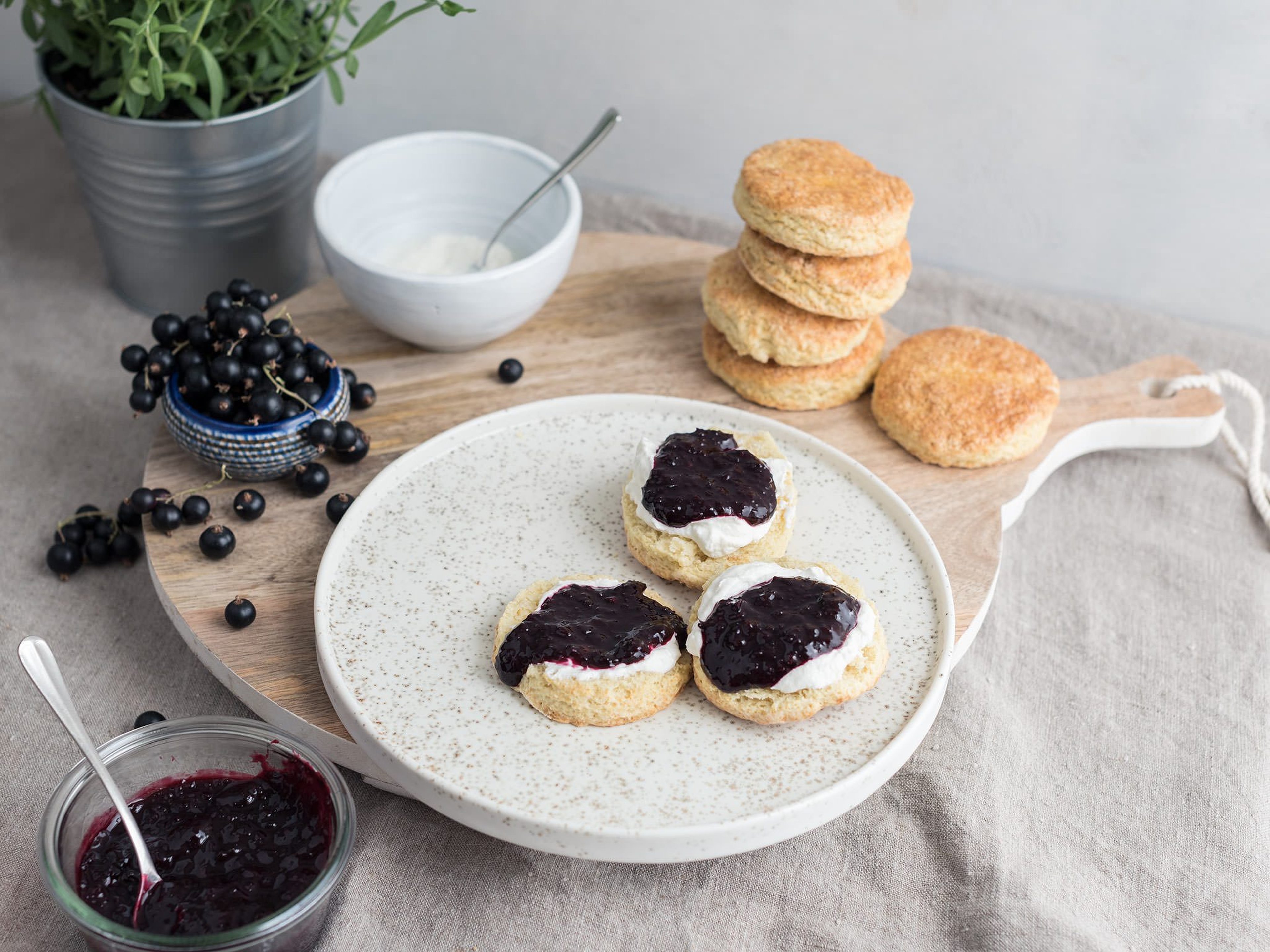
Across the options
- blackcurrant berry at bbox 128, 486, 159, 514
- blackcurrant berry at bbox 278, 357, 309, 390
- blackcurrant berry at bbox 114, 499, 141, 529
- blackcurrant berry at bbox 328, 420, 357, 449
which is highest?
blackcurrant berry at bbox 278, 357, 309, 390

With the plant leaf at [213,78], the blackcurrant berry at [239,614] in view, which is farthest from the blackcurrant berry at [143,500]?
the plant leaf at [213,78]

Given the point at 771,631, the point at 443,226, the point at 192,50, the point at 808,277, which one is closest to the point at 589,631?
the point at 771,631

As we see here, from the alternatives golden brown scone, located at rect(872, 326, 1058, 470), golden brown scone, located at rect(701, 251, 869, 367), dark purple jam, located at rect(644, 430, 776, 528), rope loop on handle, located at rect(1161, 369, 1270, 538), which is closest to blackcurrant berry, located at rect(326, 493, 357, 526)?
dark purple jam, located at rect(644, 430, 776, 528)

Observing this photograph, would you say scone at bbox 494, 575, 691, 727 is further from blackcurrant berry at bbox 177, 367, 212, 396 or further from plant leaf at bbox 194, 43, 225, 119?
plant leaf at bbox 194, 43, 225, 119

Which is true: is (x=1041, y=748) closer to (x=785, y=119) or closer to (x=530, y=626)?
(x=530, y=626)

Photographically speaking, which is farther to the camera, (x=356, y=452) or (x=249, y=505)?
(x=356, y=452)

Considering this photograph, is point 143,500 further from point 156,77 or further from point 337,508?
point 156,77

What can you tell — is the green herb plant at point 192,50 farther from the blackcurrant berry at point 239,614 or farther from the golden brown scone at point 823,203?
the blackcurrant berry at point 239,614
